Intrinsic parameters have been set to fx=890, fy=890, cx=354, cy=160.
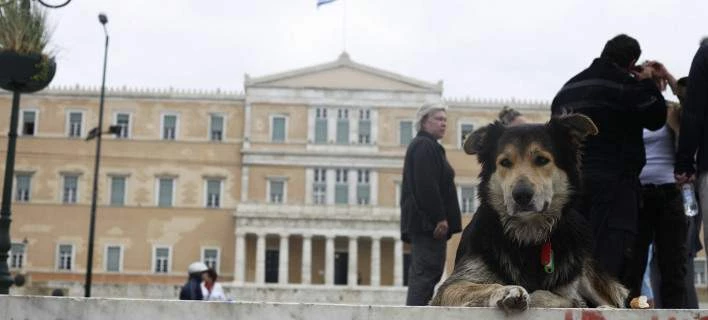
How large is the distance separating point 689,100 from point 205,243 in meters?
41.1

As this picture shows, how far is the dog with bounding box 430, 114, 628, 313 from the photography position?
316cm

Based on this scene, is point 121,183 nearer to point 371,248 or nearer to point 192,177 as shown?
point 192,177

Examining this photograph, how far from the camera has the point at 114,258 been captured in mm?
43844

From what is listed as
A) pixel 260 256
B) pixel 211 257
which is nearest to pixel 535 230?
pixel 260 256

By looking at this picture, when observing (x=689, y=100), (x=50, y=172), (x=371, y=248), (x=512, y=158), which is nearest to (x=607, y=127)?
(x=689, y=100)

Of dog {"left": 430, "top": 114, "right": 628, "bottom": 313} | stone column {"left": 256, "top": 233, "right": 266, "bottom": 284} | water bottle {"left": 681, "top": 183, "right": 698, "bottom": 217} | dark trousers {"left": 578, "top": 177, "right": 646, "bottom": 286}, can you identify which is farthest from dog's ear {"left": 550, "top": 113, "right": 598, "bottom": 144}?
stone column {"left": 256, "top": 233, "right": 266, "bottom": 284}

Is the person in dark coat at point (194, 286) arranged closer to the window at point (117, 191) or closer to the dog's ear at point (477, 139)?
the dog's ear at point (477, 139)

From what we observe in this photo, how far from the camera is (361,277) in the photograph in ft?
148

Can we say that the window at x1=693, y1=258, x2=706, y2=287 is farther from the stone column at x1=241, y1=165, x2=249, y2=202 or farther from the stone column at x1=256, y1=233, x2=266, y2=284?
the stone column at x1=241, y1=165, x2=249, y2=202

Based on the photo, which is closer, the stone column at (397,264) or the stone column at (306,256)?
the stone column at (306,256)

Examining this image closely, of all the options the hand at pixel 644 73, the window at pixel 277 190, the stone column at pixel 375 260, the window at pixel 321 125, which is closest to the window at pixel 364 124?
the window at pixel 321 125

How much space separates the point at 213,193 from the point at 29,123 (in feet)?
33.0

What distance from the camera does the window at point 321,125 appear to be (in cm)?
4594

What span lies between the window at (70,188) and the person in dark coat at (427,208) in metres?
40.2
